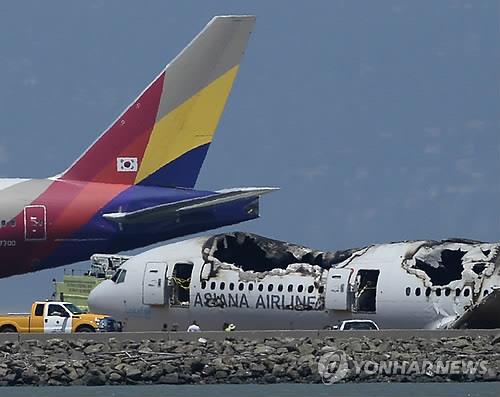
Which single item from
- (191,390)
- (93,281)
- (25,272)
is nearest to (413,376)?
(191,390)

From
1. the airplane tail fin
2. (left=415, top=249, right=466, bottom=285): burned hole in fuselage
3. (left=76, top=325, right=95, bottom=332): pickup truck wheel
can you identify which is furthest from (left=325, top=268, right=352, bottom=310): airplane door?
(left=76, top=325, right=95, bottom=332): pickup truck wheel

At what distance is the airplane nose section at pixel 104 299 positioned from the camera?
74562 mm

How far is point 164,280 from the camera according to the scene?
73.1 meters

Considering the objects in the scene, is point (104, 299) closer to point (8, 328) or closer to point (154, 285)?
point (154, 285)

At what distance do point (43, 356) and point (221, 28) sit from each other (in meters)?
14.1

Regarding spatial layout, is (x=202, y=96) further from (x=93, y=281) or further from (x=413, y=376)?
(x=93, y=281)

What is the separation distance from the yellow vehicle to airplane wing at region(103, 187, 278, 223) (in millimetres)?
7209

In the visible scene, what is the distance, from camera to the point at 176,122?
74000mm

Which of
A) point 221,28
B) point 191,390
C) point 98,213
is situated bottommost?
point 191,390

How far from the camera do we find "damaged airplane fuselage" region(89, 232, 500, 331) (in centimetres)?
7050

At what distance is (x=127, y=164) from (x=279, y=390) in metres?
14.4

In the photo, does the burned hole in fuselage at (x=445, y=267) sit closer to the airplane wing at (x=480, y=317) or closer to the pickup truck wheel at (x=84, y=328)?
the airplane wing at (x=480, y=317)

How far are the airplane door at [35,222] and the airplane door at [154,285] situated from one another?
12.6 feet

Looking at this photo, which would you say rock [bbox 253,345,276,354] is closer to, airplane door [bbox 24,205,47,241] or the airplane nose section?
airplane door [bbox 24,205,47,241]
